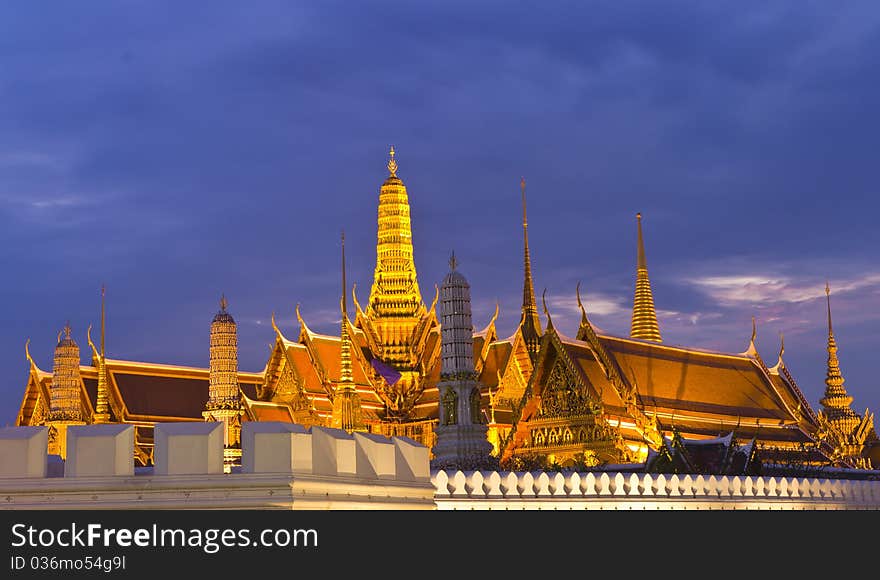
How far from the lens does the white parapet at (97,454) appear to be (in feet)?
43.0

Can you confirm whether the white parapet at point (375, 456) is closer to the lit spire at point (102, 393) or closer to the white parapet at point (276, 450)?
the white parapet at point (276, 450)

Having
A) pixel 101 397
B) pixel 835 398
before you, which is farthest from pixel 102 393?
pixel 835 398

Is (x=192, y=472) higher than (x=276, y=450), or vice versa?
(x=276, y=450)

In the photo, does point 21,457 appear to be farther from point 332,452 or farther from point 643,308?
point 643,308

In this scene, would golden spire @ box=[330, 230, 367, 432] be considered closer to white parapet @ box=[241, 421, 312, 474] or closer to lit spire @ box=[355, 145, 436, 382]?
lit spire @ box=[355, 145, 436, 382]

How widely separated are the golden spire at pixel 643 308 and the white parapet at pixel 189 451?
46200mm

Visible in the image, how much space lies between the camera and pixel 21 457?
13438mm

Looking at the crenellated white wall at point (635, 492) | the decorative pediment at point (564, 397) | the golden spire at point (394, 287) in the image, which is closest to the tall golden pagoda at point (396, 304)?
the golden spire at point (394, 287)

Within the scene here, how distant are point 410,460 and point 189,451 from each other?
2.58m
